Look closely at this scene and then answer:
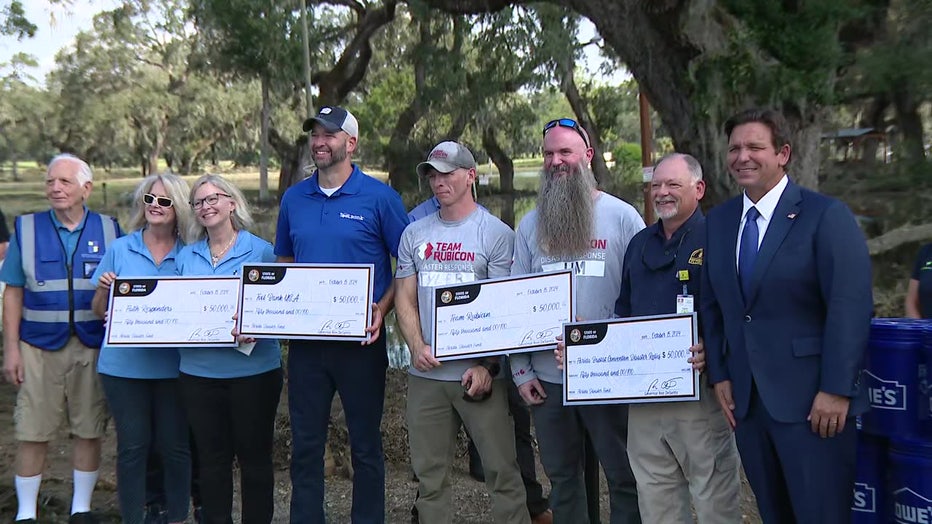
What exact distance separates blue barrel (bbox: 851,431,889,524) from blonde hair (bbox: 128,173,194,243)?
3.49 metres

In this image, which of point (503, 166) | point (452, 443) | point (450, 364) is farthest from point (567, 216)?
point (503, 166)

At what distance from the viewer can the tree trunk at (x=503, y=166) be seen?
32.9m

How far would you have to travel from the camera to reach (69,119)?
147 feet

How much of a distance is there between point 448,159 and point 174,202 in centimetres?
157

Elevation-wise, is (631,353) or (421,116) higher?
(421,116)

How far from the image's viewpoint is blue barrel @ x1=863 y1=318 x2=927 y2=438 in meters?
3.30

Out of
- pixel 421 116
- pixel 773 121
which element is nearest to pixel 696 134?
pixel 773 121

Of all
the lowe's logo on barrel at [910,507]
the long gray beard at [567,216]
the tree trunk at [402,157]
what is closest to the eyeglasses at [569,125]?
the long gray beard at [567,216]

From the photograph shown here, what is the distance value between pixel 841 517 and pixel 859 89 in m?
12.7

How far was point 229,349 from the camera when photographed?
4438mm

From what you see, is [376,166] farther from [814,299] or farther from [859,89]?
[814,299]

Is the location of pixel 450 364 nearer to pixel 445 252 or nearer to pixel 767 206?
pixel 445 252

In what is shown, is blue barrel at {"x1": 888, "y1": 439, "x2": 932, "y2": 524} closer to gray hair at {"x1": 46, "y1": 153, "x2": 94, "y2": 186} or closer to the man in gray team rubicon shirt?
the man in gray team rubicon shirt

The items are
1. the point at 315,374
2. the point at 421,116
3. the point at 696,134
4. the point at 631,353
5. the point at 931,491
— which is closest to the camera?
the point at 931,491
